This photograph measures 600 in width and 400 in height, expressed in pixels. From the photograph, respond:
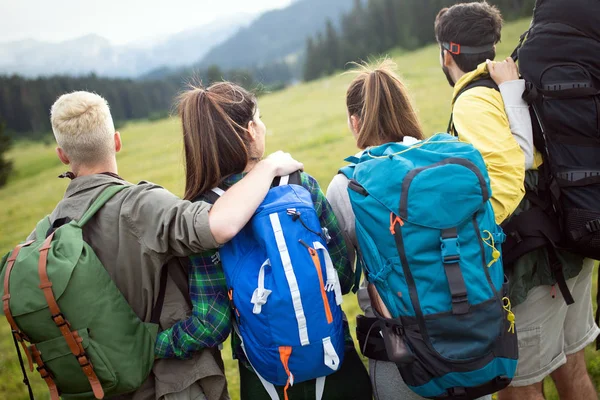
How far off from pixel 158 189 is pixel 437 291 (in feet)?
5.50

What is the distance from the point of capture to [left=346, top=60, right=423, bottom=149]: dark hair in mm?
3109

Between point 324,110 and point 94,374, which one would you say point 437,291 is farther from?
point 324,110

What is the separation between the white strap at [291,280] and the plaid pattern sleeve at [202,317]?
1.77 feet

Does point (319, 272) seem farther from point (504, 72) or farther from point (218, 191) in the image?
point (504, 72)

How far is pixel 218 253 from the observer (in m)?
2.78

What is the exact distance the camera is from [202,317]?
2.71m

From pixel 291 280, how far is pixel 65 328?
1211 mm

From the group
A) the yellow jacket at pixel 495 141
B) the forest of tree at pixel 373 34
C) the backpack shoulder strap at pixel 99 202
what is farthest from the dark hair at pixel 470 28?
the forest of tree at pixel 373 34

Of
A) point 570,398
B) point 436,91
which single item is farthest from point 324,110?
point 570,398

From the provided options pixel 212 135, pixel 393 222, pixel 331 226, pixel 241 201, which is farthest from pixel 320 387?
pixel 212 135

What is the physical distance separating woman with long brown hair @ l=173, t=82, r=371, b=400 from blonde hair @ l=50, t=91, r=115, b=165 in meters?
0.49

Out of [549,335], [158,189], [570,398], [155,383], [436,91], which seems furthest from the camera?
[436,91]

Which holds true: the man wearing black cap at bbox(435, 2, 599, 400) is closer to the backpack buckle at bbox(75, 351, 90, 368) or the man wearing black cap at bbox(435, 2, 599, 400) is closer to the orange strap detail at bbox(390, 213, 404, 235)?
the orange strap detail at bbox(390, 213, 404, 235)

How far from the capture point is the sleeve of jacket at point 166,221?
2433 mm
